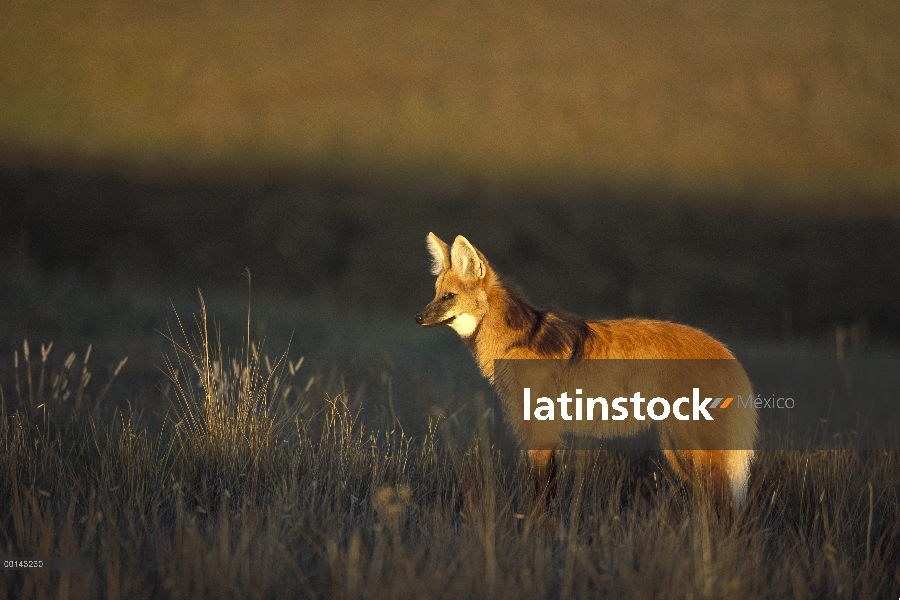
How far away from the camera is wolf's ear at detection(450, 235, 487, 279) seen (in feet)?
14.5

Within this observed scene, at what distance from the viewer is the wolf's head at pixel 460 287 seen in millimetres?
4461

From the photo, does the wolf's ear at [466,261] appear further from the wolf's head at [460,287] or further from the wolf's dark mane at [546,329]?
the wolf's dark mane at [546,329]

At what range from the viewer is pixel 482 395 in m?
7.14

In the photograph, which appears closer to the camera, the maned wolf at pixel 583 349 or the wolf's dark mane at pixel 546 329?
the maned wolf at pixel 583 349

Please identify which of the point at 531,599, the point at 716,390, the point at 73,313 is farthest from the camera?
the point at 73,313

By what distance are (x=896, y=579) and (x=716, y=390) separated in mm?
1231

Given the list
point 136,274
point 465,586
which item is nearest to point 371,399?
point 465,586

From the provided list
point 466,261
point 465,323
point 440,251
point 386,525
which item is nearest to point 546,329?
point 465,323

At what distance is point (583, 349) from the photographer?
4375mm

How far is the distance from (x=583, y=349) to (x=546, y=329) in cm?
28

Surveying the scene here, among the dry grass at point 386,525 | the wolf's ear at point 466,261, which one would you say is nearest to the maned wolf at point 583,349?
the wolf's ear at point 466,261

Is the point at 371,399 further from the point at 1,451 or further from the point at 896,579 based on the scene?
the point at 896,579

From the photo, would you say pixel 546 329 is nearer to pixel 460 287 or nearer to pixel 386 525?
pixel 460 287

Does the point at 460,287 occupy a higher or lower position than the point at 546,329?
higher
